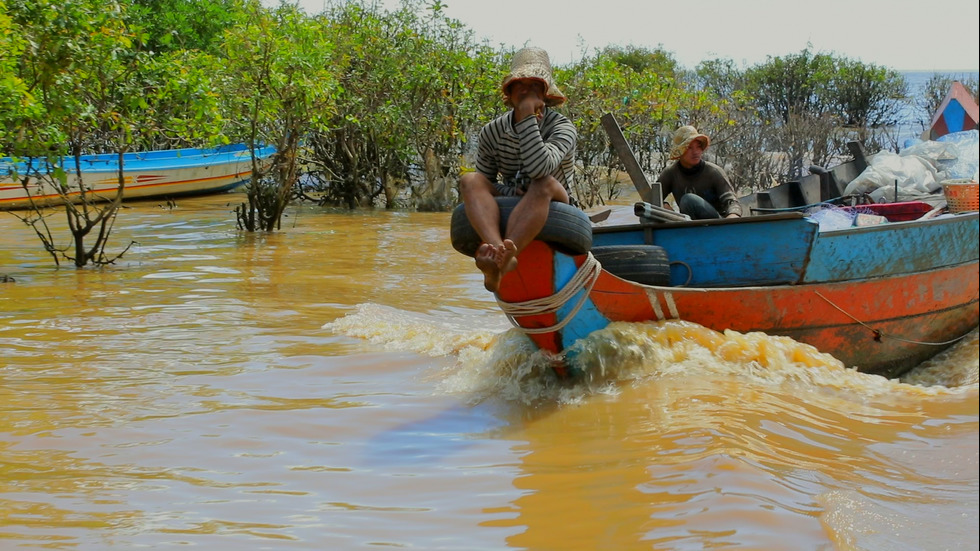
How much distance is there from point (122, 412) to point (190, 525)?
1.59 metres

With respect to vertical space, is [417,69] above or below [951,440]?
above

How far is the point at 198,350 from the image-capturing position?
6445 millimetres

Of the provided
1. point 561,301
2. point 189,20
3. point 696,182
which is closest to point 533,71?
point 561,301

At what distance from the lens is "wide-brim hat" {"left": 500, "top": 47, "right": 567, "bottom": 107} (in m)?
4.90

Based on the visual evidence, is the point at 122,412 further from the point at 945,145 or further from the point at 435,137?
the point at 435,137

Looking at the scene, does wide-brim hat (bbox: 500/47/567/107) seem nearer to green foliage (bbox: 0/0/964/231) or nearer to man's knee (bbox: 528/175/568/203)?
man's knee (bbox: 528/175/568/203)

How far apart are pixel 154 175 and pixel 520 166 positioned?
1310 cm

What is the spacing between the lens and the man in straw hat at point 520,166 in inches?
183

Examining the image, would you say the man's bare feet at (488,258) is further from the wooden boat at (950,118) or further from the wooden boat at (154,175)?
the wooden boat at (154,175)

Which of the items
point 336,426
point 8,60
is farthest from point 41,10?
point 336,426

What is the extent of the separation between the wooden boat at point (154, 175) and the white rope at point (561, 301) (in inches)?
404

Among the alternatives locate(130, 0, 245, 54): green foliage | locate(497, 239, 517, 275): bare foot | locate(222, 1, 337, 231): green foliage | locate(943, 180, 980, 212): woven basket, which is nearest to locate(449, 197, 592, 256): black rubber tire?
locate(497, 239, 517, 275): bare foot

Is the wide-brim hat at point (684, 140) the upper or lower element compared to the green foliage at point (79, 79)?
lower

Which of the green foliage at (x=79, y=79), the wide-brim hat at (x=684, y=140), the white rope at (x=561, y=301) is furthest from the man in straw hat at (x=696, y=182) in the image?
the green foliage at (x=79, y=79)
